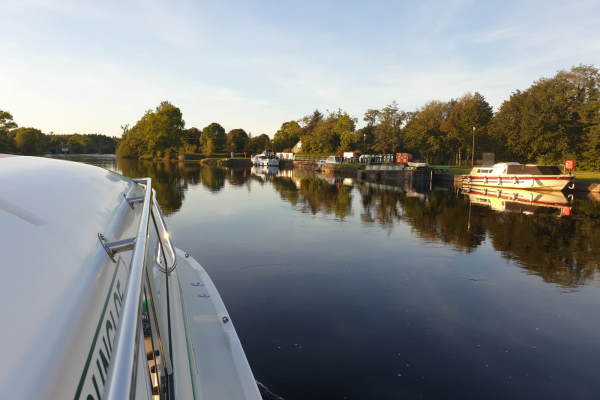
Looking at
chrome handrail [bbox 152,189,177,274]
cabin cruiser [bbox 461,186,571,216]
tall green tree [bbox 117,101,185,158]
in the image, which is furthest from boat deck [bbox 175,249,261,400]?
tall green tree [bbox 117,101,185,158]

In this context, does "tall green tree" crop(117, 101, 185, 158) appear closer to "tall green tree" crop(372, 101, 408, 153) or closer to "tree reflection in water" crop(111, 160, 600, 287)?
"tall green tree" crop(372, 101, 408, 153)

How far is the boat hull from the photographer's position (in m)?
25.0

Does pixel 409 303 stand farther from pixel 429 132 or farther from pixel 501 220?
pixel 429 132

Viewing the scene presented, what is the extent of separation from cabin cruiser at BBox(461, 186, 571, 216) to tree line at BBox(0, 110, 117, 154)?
163ft

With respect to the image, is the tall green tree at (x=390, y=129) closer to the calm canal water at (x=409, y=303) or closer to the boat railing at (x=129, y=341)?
the calm canal water at (x=409, y=303)

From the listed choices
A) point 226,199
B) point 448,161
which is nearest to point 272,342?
point 226,199

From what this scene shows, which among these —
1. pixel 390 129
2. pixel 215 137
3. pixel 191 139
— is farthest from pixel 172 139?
pixel 390 129

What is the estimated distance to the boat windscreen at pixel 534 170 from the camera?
2597 cm

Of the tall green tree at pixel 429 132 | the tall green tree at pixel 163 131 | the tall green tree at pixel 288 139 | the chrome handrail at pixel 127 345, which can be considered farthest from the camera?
the tall green tree at pixel 288 139

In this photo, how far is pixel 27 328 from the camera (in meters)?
0.98

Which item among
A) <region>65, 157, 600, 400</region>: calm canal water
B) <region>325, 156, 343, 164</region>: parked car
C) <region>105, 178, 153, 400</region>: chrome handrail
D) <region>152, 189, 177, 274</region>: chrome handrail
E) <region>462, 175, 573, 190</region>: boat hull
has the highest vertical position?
<region>325, 156, 343, 164</region>: parked car

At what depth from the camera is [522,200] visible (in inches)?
863

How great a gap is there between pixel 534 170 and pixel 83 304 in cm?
3055

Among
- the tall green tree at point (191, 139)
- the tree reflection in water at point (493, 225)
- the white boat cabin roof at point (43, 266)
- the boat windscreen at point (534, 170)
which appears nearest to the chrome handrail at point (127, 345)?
the white boat cabin roof at point (43, 266)
